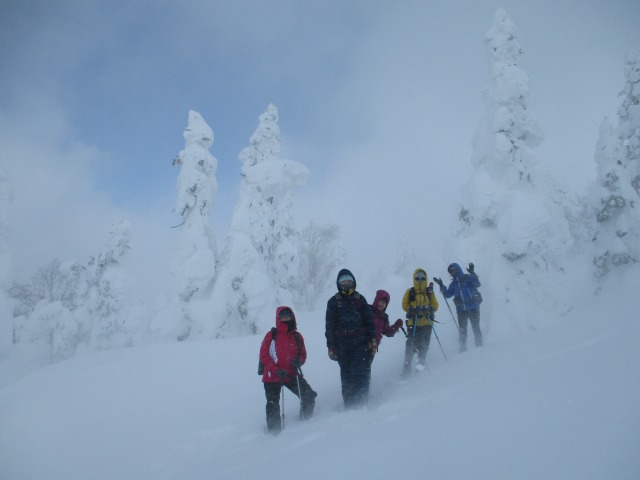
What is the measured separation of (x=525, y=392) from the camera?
3039 millimetres

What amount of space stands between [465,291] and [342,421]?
18.6 feet

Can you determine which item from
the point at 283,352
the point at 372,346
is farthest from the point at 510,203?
the point at 283,352

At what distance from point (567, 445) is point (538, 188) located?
13.0m

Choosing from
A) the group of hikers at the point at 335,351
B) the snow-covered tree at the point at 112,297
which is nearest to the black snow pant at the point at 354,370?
the group of hikers at the point at 335,351

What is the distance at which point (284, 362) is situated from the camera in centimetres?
565

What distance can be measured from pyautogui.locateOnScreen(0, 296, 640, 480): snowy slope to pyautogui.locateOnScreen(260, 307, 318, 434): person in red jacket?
0.47 m

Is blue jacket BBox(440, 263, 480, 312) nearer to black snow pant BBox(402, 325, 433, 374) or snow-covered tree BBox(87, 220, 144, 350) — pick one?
black snow pant BBox(402, 325, 433, 374)

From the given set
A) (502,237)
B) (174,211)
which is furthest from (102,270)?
(502,237)

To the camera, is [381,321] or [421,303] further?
[421,303]

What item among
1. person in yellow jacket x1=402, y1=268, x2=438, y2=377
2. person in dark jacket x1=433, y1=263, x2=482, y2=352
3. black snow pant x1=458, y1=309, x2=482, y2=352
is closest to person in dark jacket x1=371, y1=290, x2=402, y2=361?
person in yellow jacket x1=402, y1=268, x2=438, y2=377

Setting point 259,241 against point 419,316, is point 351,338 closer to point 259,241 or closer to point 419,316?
point 419,316

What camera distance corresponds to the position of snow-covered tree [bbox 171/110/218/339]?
55.2 ft

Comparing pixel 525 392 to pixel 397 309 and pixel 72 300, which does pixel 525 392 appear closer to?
pixel 397 309

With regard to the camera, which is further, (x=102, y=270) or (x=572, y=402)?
(x=102, y=270)
